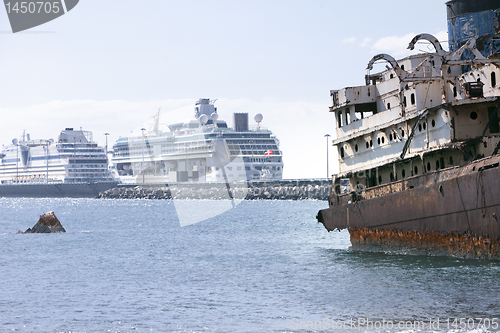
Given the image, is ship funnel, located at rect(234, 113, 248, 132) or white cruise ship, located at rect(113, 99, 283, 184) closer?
white cruise ship, located at rect(113, 99, 283, 184)

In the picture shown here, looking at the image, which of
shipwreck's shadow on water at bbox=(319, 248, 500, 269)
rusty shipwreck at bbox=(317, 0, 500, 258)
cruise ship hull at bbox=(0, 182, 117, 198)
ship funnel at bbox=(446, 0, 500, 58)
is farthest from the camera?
cruise ship hull at bbox=(0, 182, 117, 198)

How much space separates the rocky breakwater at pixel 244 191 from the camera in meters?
119

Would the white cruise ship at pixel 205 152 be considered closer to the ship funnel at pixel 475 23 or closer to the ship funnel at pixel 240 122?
the ship funnel at pixel 240 122

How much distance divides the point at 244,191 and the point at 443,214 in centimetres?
10650

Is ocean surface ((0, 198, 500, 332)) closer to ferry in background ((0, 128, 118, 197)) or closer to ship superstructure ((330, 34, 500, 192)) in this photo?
ship superstructure ((330, 34, 500, 192))

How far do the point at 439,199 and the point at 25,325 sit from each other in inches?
540

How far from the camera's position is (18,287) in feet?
75.3

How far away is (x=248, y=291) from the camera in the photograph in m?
20.7

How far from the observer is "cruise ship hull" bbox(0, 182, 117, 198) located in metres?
152

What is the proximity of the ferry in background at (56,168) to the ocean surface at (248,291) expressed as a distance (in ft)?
405

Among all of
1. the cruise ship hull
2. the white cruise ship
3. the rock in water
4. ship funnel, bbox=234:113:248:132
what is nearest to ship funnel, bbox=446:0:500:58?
the rock in water

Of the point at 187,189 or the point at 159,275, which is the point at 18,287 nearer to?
the point at 159,275

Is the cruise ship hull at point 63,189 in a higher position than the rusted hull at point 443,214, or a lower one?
higher

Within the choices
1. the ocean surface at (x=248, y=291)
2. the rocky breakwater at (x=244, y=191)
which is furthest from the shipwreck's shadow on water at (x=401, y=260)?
the rocky breakwater at (x=244, y=191)
